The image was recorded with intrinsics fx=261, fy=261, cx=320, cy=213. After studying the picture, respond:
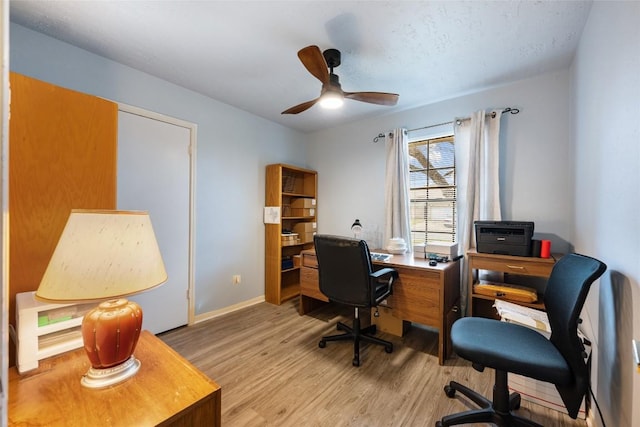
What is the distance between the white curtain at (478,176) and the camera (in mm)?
2484

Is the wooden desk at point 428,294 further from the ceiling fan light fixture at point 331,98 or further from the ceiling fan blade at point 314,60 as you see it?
the ceiling fan blade at point 314,60

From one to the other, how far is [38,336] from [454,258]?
2.76 m

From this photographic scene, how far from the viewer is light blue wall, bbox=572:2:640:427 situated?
3.32 ft

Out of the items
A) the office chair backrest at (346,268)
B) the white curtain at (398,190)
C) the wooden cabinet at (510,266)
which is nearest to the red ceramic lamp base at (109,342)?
the office chair backrest at (346,268)

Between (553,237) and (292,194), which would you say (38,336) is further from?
(553,237)

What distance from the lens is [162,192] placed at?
2.52m

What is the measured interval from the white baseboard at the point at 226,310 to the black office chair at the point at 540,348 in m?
2.39

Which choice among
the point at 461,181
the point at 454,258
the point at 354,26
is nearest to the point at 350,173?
the point at 461,181

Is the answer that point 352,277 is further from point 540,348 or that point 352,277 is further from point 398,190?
point 398,190

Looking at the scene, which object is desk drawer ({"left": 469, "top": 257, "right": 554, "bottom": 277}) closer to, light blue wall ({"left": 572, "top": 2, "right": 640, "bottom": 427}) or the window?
light blue wall ({"left": 572, "top": 2, "right": 640, "bottom": 427})

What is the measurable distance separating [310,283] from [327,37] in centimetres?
233

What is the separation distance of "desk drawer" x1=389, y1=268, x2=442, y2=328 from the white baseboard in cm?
182

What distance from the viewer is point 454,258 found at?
2.45m

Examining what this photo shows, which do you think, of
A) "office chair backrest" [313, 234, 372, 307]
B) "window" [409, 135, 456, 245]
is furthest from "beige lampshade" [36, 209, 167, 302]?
"window" [409, 135, 456, 245]
